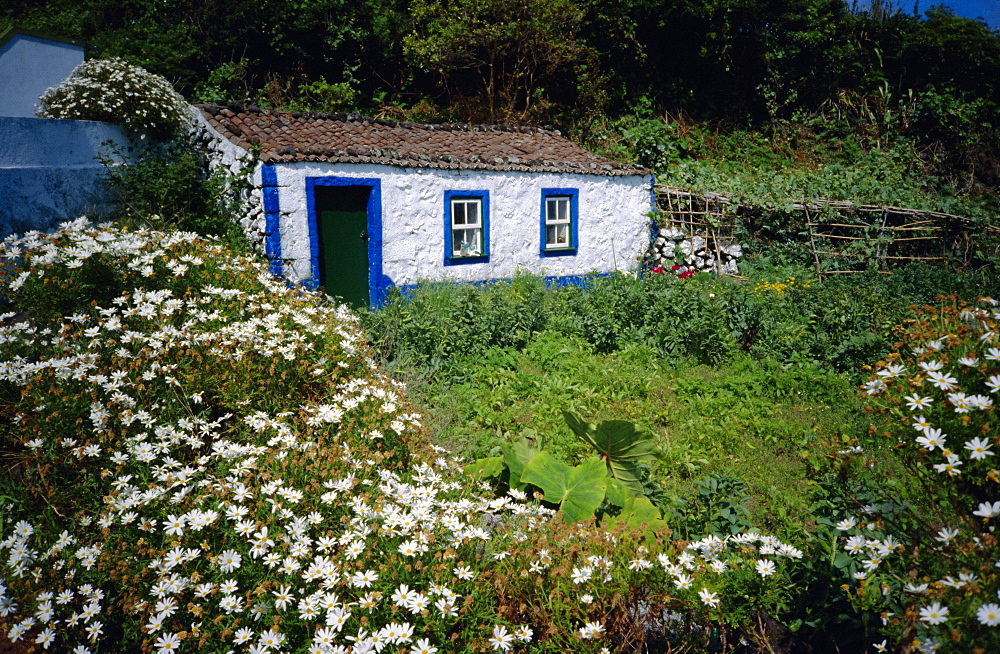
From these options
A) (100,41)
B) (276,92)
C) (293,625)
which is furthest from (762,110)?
(293,625)

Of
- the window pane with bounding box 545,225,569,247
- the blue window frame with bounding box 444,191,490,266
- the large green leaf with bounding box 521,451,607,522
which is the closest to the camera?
the large green leaf with bounding box 521,451,607,522

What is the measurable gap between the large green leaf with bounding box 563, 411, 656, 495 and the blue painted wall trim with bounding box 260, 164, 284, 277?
6134 mm

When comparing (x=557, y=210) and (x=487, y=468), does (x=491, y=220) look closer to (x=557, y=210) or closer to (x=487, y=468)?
(x=557, y=210)

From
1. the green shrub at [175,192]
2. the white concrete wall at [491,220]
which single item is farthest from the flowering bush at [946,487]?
the green shrub at [175,192]

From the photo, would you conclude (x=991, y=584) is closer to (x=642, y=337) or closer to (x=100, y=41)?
(x=642, y=337)

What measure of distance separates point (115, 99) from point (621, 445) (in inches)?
348

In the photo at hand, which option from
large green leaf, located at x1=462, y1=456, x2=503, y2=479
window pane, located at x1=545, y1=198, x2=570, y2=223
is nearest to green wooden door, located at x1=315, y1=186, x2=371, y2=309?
window pane, located at x1=545, y1=198, x2=570, y2=223

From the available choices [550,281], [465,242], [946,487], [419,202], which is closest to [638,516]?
[946,487]

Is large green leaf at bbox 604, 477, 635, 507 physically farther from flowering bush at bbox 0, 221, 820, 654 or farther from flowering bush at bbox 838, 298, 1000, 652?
flowering bush at bbox 838, 298, 1000, 652

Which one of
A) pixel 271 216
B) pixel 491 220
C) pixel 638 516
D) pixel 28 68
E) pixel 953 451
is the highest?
pixel 28 68

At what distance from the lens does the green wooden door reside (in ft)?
29.1

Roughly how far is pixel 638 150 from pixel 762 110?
5509 millimetres

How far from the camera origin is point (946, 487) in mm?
1991

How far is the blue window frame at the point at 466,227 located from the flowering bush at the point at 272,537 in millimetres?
6415
